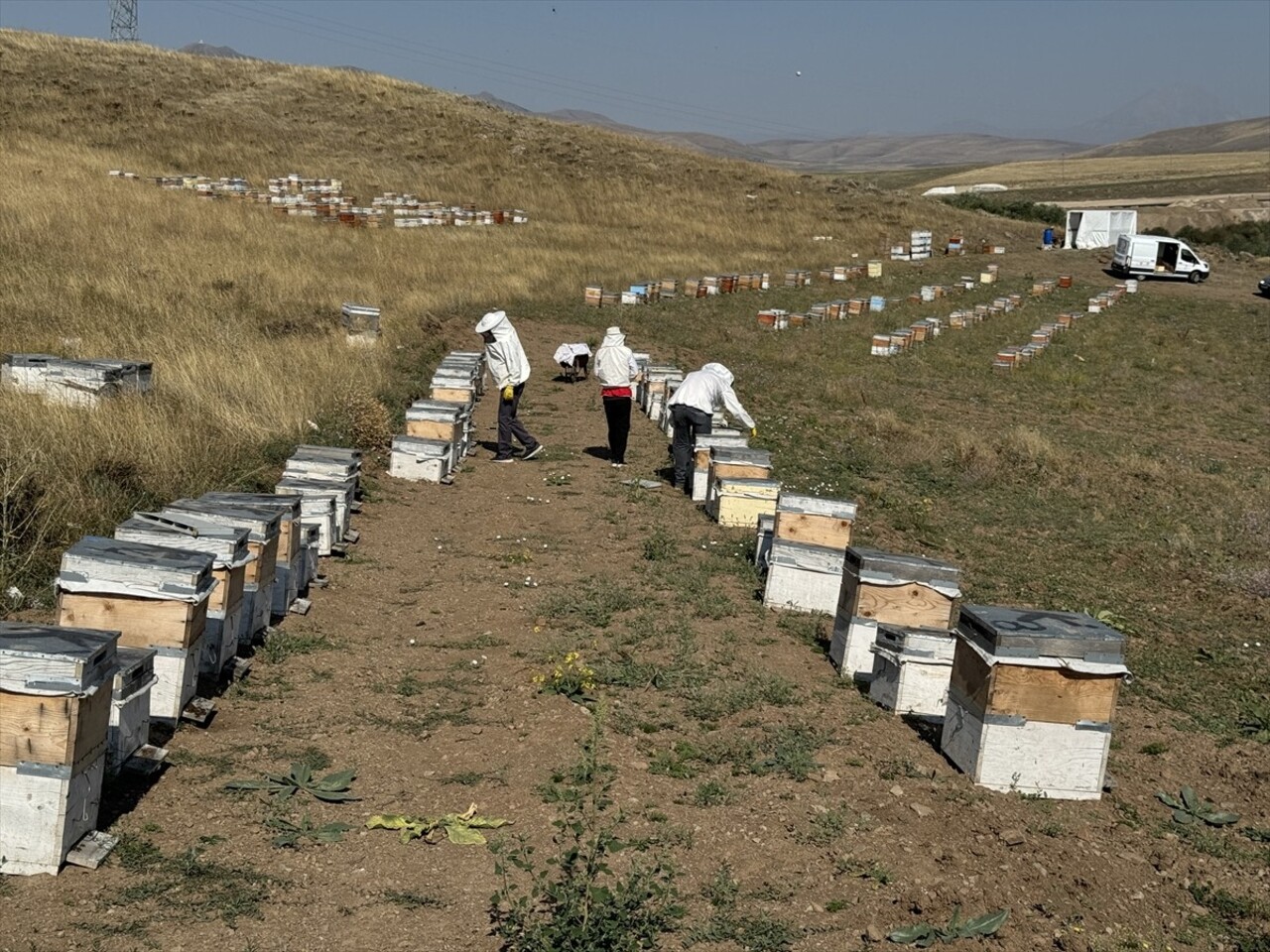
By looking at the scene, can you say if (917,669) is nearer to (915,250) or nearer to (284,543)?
(284,543)

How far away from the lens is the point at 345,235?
33.6 metres

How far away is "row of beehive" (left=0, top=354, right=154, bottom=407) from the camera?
476 inches

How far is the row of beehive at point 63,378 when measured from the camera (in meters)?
12.1

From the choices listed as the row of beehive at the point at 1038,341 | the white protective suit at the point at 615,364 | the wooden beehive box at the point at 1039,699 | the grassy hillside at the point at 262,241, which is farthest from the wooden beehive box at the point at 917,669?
the row of beehive at the point at 1038,341

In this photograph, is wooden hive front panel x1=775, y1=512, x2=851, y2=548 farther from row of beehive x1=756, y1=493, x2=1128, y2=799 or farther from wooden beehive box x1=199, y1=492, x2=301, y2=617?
wooden beehive box x1=199, y1=492, x2=301, y2=617

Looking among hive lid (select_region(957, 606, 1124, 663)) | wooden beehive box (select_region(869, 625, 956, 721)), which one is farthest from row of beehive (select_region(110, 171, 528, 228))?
hive lid (select_region(957, 606, 1124, 663))

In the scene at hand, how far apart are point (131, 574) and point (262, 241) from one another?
957 inches

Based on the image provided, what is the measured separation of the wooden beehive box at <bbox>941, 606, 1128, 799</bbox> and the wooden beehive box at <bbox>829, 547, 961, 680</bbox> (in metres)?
1.32

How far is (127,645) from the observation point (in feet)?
22.0

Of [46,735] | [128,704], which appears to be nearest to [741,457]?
[128,704]

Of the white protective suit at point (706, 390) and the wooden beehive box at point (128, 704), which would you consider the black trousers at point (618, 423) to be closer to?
the white protective suit at point (706, 390)

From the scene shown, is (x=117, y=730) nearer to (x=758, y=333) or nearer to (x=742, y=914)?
(x=742, y=914)

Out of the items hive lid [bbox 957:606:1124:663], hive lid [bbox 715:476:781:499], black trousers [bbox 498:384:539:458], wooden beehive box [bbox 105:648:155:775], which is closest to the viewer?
wooden beehive box [bbox 105:648:155:775]

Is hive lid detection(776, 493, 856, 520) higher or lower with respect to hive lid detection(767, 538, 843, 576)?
higher
